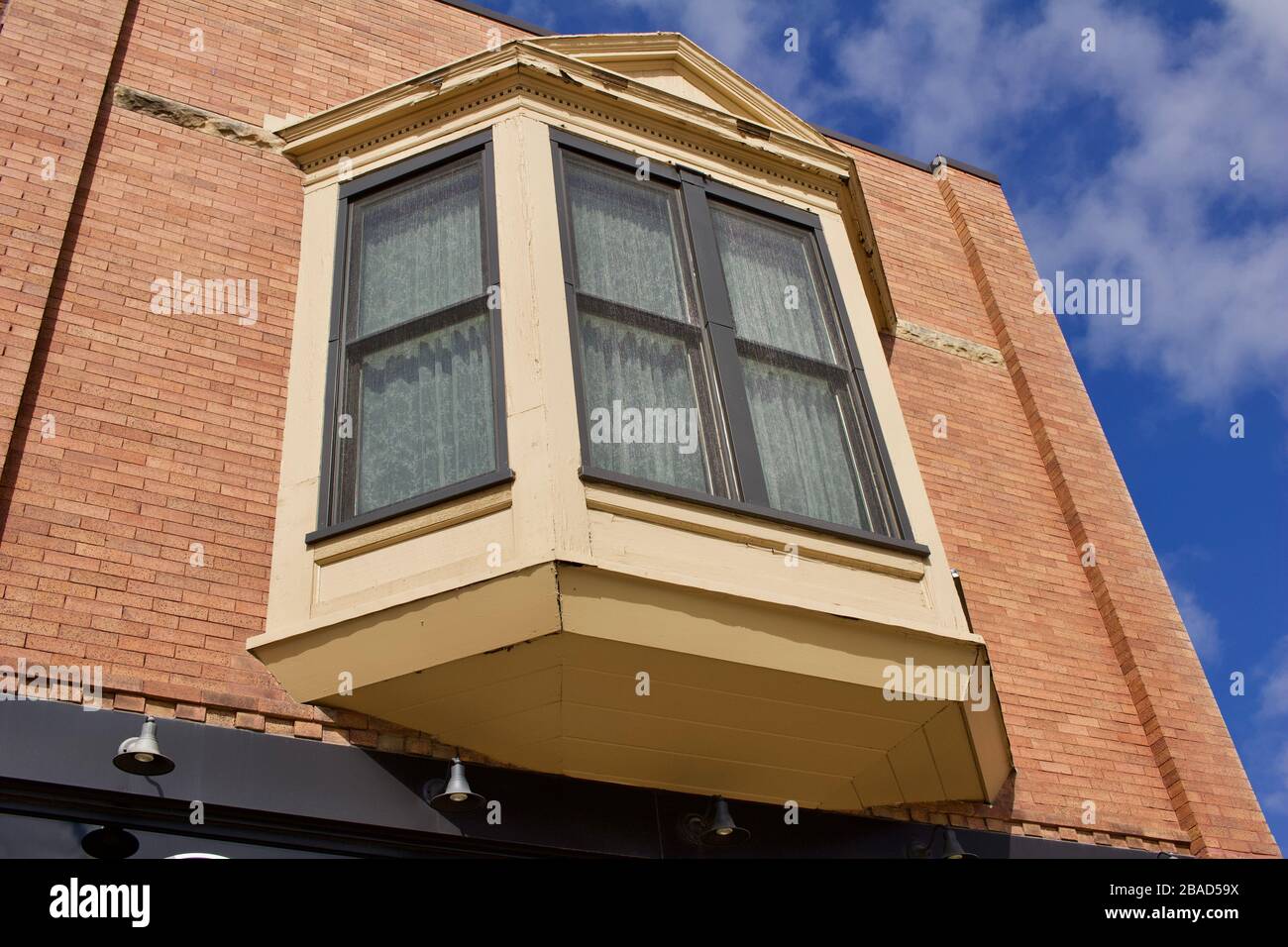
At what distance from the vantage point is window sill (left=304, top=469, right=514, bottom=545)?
561cm

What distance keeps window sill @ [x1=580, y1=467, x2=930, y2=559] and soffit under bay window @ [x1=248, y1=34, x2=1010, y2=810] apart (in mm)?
15

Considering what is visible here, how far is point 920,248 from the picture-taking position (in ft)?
35.6

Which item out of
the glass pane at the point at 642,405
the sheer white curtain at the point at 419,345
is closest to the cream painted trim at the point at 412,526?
the sheer white curtain at the point at 419,345

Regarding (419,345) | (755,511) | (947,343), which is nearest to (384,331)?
(419,345)

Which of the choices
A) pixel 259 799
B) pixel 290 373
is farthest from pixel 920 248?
pixel 259 799

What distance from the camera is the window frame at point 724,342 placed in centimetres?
594

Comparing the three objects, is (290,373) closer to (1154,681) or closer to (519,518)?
(519,518)

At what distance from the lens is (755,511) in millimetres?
5945

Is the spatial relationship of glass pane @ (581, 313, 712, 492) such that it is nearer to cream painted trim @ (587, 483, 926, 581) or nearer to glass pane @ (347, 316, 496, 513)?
cream painted trim @ (587, 483, 926, 581)

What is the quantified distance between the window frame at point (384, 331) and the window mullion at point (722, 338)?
1.14m

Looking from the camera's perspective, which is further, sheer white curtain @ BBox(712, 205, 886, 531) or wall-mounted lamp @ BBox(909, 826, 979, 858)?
sheer white curtain @ BBox(712, 205, 886, 531)

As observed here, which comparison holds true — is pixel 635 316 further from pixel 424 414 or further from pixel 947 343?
pixel 947 343

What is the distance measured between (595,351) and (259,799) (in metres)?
2.60

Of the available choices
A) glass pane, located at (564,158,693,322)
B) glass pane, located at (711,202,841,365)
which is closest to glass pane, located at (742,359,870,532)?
glass pane, located at (711,202,841,365)
